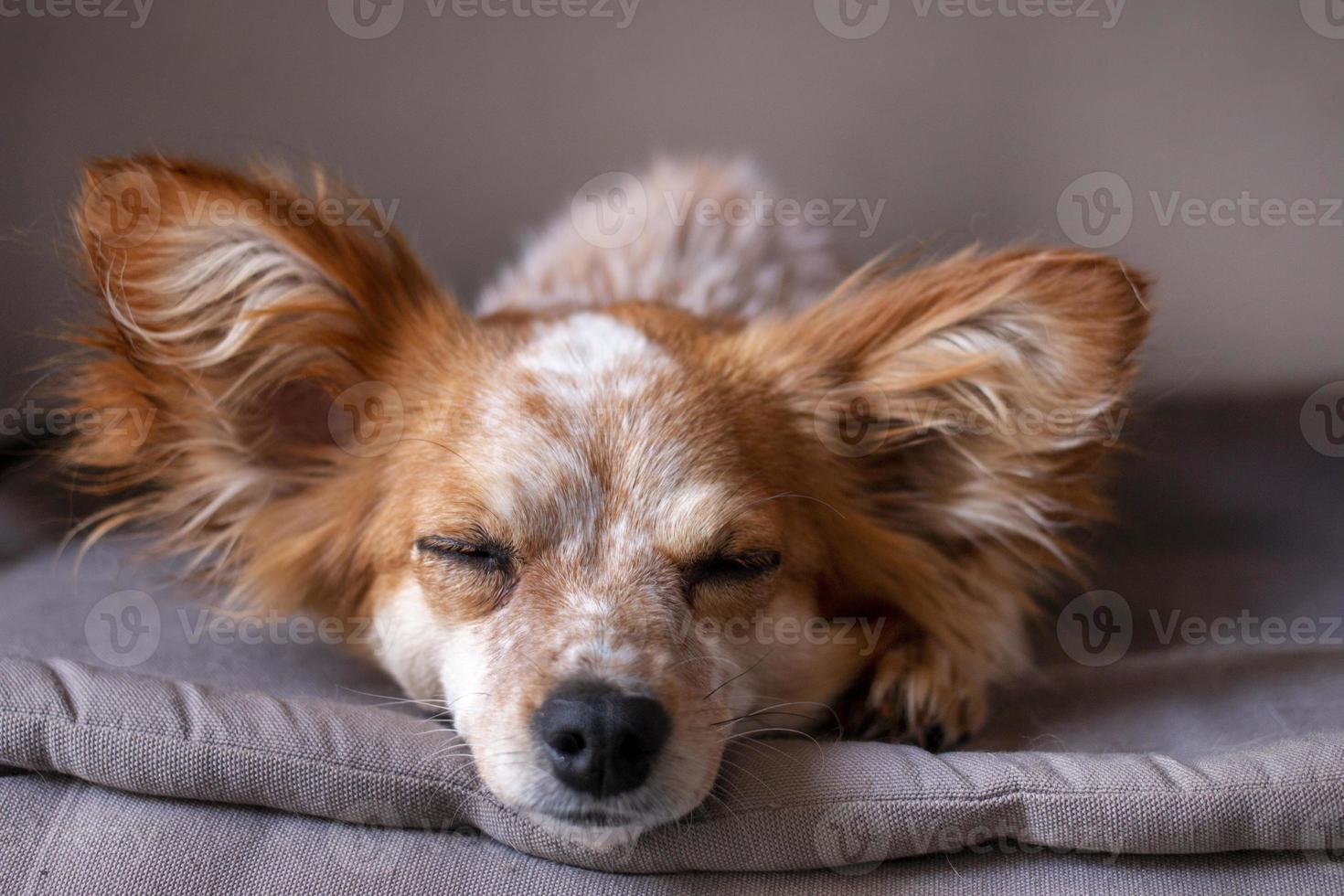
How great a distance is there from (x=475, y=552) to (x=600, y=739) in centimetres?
40

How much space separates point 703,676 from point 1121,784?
0.55 m

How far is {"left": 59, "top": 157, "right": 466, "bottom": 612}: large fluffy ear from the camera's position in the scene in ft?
5.62

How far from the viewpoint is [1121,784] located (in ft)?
4.70

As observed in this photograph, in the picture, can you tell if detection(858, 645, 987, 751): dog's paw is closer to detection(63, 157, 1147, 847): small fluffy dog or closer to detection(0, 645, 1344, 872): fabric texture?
detection(63, 157, 1147, 847): small fluffy dog

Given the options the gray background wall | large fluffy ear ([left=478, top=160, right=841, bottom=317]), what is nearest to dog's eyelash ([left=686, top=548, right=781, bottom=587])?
large fluffy ear ([left=478, top=160, right=841, bottom=317])

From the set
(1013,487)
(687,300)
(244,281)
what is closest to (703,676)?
(1013,487)

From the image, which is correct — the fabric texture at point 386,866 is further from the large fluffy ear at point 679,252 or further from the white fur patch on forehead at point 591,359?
the large fluffy ear at point 679,252

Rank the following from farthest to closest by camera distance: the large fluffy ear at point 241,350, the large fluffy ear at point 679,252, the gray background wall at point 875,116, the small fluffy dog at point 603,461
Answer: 1. the gray background wall at point 875,116
2. the large fluffy ear at point 679,252
3. the large fluffy ear at point 241,350
4. the small fluffy dog at point 603,461

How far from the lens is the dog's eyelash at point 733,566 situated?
1629 millimetres

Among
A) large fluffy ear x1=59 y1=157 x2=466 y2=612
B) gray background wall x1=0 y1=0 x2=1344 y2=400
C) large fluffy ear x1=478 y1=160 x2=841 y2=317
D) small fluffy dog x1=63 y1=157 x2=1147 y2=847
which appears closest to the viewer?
small fluffy dog x1=63 y1=157 x2=1147 y2=847

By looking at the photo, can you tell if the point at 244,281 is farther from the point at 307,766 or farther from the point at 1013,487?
the point at 1013,487

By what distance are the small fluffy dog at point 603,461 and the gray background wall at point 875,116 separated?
153 centimetres

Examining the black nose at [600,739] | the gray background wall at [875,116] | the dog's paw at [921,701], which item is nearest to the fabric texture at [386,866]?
the black nose at [600,739]

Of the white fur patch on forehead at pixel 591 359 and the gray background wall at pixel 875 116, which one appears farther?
the gray background wall at pixel 875 116
